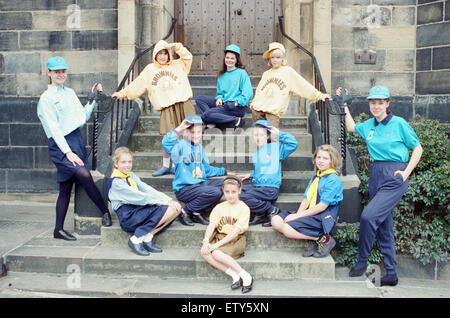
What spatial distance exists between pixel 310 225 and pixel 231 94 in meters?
2.28

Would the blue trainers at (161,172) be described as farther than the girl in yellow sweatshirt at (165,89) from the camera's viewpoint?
No

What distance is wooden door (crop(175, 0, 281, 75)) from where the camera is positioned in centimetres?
748

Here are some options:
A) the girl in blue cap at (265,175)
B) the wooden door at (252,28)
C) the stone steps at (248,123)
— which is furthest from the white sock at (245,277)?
the wooden door at (252,28)

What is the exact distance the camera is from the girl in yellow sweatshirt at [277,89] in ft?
17.2

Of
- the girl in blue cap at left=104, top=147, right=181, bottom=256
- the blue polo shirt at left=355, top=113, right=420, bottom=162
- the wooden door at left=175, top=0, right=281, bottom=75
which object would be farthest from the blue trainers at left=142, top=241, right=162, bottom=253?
the wooden door at left=175, top=0, right=281, bottom=75

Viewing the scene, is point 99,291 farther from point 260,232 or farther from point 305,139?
point 305,139

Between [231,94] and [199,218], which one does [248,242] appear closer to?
[199,218]

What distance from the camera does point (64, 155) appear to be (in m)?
4.49

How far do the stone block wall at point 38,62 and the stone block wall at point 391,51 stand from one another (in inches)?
140

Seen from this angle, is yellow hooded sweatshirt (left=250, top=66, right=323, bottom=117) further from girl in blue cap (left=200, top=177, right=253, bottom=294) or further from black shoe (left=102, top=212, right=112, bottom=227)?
black shoe (left=102, top=212, right=112, bottom=227)

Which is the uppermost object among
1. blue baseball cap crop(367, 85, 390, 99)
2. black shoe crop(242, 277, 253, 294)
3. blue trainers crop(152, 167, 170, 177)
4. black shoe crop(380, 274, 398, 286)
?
blue baseball cap crop(367, 85, 390, 99)

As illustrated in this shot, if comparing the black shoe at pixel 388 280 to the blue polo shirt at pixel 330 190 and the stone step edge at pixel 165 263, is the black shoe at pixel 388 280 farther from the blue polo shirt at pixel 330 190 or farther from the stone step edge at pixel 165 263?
the blue polo shirt at pixel 330 190

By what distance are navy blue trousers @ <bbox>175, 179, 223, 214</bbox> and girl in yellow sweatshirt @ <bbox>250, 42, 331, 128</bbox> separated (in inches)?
50.0

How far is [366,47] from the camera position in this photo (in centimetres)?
673
